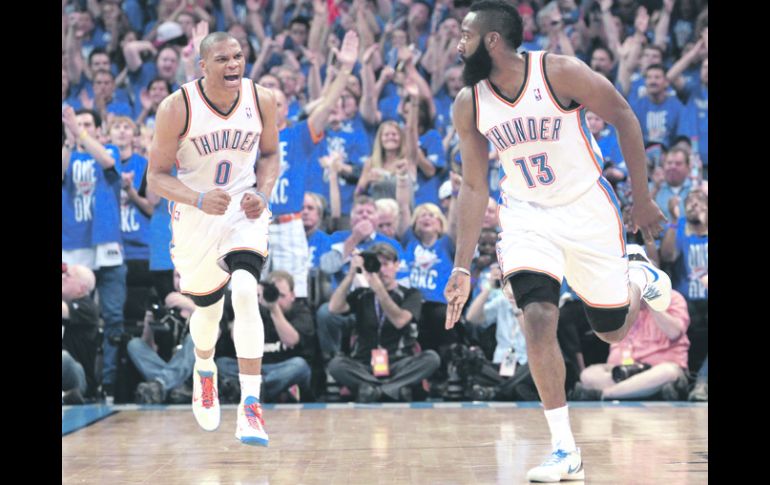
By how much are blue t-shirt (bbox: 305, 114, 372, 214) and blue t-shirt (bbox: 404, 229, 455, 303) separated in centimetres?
86

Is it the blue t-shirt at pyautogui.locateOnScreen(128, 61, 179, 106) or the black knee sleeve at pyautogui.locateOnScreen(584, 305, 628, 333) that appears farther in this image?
the blue t-shirt at pyautogui.locateOnScreen(128, 61, 179, 106)

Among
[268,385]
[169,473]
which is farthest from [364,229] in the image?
[169,473]

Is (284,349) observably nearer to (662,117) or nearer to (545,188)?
(662,117)

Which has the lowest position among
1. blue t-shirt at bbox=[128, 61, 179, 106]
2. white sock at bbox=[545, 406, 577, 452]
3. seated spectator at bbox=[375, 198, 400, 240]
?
white sock at bbox=[545, 406, 577, 452]

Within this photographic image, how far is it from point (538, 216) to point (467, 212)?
1.07 feet

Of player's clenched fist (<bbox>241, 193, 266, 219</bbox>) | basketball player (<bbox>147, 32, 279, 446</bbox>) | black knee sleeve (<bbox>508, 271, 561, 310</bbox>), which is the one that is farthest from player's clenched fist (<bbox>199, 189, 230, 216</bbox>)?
black knee sleeve (<bbox>508, 271, 561, 310</bbox>)

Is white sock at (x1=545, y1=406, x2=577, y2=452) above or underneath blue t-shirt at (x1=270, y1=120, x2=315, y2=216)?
underneath

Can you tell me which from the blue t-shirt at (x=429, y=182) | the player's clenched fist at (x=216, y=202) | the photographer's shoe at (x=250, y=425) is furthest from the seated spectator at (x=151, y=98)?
the photographer's shoe at (x=250, y=425)

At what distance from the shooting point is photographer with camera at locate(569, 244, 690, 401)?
28.8 ft

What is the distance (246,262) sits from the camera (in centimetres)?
568

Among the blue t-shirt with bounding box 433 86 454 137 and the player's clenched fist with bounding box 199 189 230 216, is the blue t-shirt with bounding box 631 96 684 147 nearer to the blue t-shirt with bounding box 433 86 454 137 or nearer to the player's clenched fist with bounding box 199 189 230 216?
the blue t-shirt with bounding box 433 86 454 137

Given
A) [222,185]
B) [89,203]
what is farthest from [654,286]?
[89,203]
